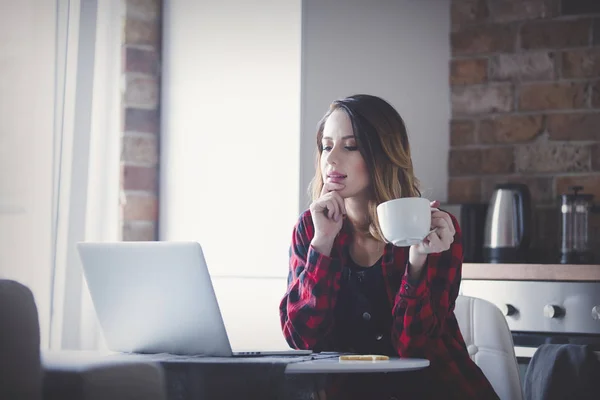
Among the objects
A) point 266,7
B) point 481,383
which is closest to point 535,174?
point 266,7

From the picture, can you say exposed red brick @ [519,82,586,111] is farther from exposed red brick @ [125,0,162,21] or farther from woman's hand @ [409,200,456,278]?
woman's hand @ [409,200,456,278]

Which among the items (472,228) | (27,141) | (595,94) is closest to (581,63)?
(595,94)

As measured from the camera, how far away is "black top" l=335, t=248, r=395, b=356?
137cm

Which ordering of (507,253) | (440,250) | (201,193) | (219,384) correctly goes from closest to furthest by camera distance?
(219,384) < (440,250) < (507,253) < (201,193)

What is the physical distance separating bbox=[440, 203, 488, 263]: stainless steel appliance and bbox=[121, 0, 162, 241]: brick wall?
0.95 m

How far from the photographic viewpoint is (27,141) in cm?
185

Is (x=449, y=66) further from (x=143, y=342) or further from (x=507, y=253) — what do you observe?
(x=143, y=342)

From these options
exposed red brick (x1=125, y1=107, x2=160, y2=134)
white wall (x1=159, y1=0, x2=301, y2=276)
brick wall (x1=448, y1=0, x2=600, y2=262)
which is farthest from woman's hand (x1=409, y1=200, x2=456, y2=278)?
exposed red brick (x1=125, y1=107, x2=160, y2=134)

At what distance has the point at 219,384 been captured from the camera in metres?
0.95

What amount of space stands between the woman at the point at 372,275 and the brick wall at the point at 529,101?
1.07 m

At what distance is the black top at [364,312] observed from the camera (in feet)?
4.50

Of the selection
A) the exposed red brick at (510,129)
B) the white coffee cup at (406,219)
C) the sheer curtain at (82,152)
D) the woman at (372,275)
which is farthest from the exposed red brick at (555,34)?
the white coffee cup at (406,219)

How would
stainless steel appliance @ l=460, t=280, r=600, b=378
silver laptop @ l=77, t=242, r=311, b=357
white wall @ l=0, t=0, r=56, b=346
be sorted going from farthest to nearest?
stainless steel appliance @ l=460, t=280, r=600, b=378, white wall @ l=0, t=0, r=56, b=346, silver laptop @ l=77, t=242, r=311, b=357

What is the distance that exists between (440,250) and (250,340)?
1.27 metres
